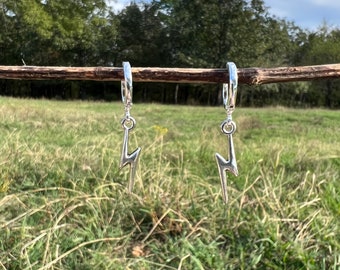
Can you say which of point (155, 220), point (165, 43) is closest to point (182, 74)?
point (155, 220)

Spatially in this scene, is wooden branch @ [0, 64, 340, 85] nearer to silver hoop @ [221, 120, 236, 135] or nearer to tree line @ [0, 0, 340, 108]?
silver hoop @ [221, 120, 236, 135]

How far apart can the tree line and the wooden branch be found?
2189cm

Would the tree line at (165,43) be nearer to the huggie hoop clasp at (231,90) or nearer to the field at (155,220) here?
the field at (155,220)

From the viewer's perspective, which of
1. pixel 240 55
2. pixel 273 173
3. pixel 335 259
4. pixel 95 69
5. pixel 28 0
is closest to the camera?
pixel 95 69

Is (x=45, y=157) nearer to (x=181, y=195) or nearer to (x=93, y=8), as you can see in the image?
(x=181, y=195)

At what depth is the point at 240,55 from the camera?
2550 cm

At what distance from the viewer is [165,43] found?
27.8 meters

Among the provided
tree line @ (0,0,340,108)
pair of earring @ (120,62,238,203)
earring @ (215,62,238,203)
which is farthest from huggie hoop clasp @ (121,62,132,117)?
tree line @ (0,0,340,108)

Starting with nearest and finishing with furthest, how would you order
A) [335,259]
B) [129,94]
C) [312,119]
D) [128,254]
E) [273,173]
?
[129,94] → [335,259] → [128,254] → [273,173] → [312,119]

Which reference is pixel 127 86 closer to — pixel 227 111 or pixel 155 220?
pixel 227 111

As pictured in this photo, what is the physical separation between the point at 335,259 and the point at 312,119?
10746 millimetres

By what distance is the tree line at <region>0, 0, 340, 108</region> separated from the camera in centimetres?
2498

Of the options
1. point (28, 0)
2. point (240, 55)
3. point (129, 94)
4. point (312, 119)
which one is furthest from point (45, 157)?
point (240, 55)

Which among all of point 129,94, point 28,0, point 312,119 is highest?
point 28,0
